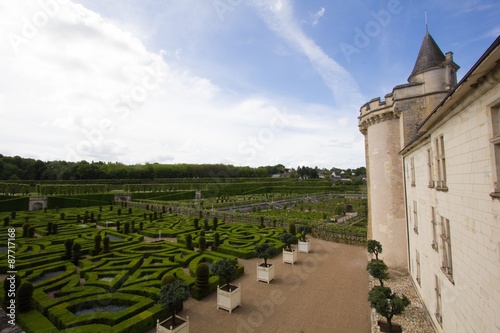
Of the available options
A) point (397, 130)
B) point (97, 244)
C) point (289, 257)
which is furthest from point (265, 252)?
point (97, 244)

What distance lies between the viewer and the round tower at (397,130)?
12.6m

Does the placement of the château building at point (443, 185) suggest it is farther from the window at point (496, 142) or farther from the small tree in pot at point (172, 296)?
the small tree in pot at point (172, 296)

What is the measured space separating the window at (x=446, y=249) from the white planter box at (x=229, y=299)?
705 centimetres

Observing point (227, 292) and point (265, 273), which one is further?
point (265, 273)

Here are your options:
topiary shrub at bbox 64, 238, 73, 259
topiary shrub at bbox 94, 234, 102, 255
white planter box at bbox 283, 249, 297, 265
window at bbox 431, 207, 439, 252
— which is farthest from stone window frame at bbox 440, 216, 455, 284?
topiary shrub at bbox 64, 238, 73, 259

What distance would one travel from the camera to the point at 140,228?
24328 millimetres

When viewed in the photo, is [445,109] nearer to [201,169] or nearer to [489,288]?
[489,288]

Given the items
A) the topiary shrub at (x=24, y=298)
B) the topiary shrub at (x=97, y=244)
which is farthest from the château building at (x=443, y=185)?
the topiary shrub at (x=97, y=244)

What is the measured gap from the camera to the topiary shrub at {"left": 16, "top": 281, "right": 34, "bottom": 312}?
9.50 meters

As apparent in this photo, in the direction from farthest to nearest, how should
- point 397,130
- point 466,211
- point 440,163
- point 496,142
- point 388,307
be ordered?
point 397,130, point 388,307, point 440,163, point 466,211, point 496,142

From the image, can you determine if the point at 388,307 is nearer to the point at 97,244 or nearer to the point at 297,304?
the point at 297,304

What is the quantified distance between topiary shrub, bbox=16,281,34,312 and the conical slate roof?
1869 centimetres

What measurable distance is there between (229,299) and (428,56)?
14.4 metres

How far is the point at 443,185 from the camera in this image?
7184 mm
